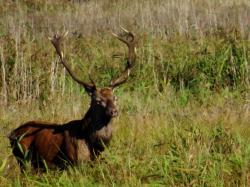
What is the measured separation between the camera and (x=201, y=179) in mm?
4570

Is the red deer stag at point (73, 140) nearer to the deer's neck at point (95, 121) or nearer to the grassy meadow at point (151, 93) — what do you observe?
the deer's neck at point (95, 121)

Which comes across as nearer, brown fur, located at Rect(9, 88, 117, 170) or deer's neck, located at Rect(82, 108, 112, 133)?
brown fur, located at Rect(9, 88, 117, 170)

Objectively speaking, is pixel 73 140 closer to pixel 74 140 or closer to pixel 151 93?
pixel 74 140

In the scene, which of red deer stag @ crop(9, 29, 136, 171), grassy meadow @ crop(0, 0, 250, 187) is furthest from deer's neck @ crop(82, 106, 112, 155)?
grassy meadow @ crop(0, 0, 250, 187)

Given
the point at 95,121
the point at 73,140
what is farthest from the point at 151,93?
the point at 73,140

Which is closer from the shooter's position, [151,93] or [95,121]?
[95,121]

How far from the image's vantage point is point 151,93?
8477 millimetres

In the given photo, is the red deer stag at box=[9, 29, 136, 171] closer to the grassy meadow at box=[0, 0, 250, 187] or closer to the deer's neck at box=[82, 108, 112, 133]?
the deer's neck at box=[82, 108, 112, 133]

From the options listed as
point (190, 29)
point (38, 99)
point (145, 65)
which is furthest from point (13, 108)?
point (190, 29)

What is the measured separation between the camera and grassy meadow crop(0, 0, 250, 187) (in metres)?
4.83

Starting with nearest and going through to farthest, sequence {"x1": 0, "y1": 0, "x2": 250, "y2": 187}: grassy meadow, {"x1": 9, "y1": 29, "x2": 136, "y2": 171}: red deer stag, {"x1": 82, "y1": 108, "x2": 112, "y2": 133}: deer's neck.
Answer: {"x1": 0, "y1": 0, "x2": 250, "y2": 187}: grassy meadow → {"x1": 9, "y1": 29, "x2": 136, "y2": 171}: red deer stag → {"x1": 82, "y1": 108, "x2": 112, "y2": 133}: deer's neck

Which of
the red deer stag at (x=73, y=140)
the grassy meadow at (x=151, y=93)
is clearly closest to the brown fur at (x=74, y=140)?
the red deer stag at (x=73, y=140)

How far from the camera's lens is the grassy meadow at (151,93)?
15.9 feet

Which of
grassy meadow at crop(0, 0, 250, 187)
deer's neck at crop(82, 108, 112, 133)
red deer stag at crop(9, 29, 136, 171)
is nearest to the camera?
grassy meadow at crop(0, 0, 250, 187)
